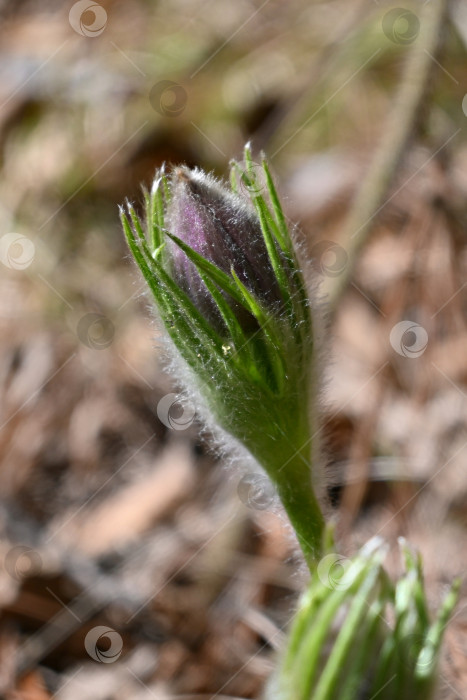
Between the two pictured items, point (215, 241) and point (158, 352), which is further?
point (158, 352)

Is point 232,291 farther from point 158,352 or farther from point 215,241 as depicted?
point 158,352

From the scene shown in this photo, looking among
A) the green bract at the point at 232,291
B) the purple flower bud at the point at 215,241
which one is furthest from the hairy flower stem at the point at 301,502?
the purple flower bud at the point at 215,241

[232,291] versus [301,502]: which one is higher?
[232,291]

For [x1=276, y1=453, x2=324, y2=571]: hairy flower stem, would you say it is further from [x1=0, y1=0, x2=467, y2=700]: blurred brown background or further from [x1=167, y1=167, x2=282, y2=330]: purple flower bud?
[x1=167, y1=167, x2=282, y2=330]: purple flower bud

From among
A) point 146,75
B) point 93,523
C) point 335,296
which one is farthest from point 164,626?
point 146,75

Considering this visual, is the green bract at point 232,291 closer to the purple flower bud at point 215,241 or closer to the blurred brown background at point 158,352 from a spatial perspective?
the purple flower bud at point 215,241

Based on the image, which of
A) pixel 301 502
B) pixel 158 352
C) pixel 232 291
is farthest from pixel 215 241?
pixel 301 502


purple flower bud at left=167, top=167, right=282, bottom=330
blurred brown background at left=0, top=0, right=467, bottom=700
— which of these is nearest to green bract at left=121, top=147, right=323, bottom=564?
purple flower bud at left=167, top=167, right=282, bottom=330
